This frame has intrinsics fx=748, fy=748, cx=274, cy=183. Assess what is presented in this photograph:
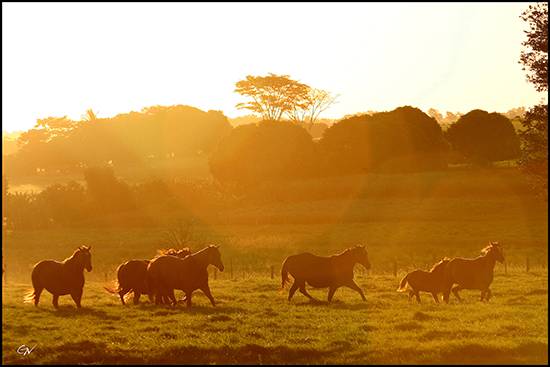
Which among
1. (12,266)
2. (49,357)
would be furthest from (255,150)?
(49,357)

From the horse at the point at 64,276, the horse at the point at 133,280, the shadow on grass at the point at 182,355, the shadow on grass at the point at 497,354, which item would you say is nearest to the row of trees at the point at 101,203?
the horse at the point at 133,280

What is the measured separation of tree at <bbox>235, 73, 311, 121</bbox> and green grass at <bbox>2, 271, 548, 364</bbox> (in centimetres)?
9074

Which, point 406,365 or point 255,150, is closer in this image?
point 406,365

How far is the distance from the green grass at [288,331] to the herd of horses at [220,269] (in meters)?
0.67

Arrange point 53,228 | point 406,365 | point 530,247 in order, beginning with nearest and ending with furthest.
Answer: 1. point 406,365
2. point 530,247
3. point 53,228

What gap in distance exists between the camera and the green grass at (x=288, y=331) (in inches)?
810

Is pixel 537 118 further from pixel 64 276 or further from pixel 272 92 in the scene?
pixel 272 92

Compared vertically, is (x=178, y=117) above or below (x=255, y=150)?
above

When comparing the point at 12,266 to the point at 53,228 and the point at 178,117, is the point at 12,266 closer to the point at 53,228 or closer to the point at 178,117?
the point at 53,228

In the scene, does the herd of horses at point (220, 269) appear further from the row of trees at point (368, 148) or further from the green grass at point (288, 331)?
the row of trees at point (368, 148)

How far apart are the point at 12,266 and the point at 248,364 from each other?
42874 millimetres

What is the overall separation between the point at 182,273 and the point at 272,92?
9313cm

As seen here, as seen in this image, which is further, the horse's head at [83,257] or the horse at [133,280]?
the horse at [133,280]

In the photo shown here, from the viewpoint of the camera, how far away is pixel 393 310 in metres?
27.0
